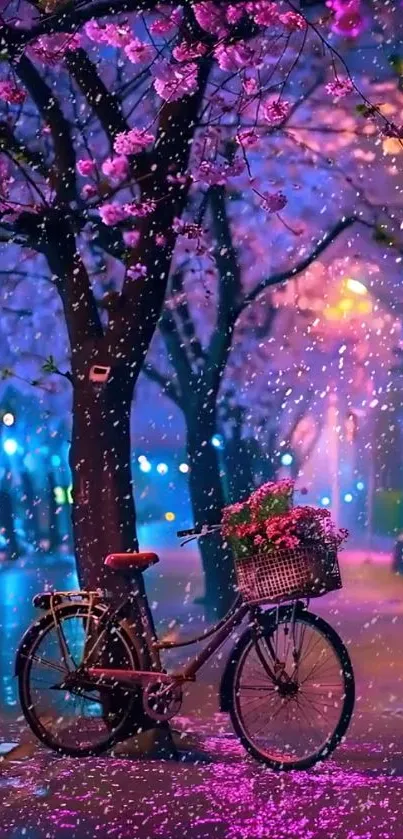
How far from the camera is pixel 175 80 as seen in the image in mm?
6527

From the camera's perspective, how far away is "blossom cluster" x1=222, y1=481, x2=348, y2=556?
5527mm

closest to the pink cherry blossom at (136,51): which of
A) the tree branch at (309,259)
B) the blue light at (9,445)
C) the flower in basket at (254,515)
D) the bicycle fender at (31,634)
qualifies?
the flower in basket at (254,515)

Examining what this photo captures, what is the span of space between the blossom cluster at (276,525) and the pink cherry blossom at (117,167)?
2.33 m

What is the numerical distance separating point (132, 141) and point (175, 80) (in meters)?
0.46

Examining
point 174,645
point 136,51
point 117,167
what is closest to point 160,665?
point 174,645

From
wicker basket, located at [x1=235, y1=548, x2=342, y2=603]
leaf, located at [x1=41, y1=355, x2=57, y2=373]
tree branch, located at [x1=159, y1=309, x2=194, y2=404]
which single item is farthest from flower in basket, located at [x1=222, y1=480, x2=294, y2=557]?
tree branch, located at [x1=159, y1=309, x2=194, y2=404]

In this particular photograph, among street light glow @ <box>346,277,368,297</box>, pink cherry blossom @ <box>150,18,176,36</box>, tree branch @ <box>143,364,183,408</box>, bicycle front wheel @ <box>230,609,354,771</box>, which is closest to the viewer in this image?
bicycle front wheel @ <box>230,609,354,771</box>

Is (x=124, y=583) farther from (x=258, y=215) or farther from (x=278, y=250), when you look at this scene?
(x=278, y=250)

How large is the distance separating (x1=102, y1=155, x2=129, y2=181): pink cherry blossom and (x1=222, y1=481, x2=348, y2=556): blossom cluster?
7.65 ft

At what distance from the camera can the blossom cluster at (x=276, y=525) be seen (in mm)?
5527

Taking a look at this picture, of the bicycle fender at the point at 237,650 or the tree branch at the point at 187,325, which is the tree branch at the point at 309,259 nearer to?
the tree branch at the point at 187,325

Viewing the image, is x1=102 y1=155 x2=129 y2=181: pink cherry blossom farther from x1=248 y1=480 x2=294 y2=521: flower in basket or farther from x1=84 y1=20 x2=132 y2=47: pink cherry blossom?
x1=248 y1=480 x2=294 y2=521: flower in basket

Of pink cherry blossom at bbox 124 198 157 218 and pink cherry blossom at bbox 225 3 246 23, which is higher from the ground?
pink cherry blossom at bbox 225 3 246 23

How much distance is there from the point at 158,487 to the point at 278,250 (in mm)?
53137
